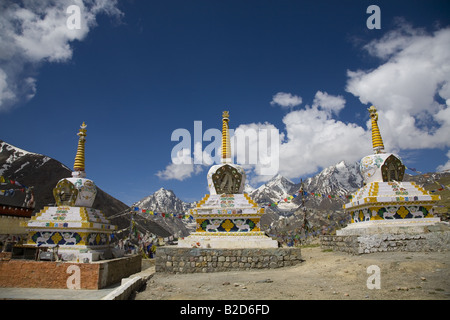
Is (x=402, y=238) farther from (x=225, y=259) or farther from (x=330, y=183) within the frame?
(x=330, y=183)

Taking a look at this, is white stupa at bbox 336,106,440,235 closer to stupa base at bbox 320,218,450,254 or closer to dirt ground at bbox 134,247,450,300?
stupa base at bbox 320,218,450,254

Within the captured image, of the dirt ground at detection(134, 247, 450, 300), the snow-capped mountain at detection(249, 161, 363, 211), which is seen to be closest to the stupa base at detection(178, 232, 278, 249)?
the dirt ground at detection(134, 247, 450, 300)

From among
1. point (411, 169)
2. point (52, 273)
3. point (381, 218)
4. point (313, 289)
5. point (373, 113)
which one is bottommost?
point (52, 273)

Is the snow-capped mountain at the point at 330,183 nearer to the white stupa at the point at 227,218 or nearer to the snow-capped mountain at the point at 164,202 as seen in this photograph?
the snow-capped mountain at the point at 164,202

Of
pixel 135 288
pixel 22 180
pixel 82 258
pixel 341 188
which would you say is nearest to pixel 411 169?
pixel 135 288

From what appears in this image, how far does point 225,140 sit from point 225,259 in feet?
24.9

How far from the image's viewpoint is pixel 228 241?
14195 millimetres

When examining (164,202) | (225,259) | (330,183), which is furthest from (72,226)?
(330,183)

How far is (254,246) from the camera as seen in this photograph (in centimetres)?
1379

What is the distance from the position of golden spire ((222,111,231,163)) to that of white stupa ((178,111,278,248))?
3.71ft

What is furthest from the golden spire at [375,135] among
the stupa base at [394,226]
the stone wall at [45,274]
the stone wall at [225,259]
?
the stone wall at [45,274]

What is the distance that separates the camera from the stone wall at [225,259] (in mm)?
12633
